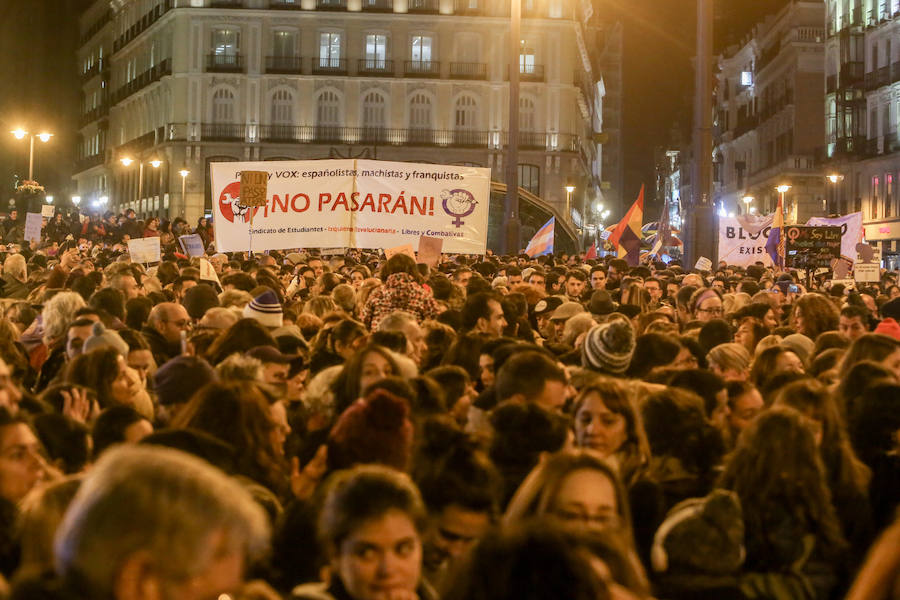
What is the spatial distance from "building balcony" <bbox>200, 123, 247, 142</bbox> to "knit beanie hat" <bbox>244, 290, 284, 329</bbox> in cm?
5901

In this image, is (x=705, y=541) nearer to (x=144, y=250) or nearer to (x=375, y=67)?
(x=144, y=250)

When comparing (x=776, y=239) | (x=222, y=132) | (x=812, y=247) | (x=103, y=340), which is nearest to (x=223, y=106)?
(x=222, y=132)

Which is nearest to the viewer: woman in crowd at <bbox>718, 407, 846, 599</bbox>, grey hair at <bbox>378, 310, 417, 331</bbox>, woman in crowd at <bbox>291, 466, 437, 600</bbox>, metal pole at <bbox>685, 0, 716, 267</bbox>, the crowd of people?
the crowd of people

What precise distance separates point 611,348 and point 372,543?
4.21m

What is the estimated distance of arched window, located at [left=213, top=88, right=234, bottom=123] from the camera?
6806cm

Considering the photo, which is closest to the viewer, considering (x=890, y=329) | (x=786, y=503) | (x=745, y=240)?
(x=786, y=503)

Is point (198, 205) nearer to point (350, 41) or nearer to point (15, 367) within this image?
point (350, 41)

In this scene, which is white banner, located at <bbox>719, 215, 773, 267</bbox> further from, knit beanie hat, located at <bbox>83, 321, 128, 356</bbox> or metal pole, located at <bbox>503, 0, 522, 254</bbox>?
knit beanie hat, located at <bbox>83, 321, 128, 356</bbox>

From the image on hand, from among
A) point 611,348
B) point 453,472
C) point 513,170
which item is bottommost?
point 453,472

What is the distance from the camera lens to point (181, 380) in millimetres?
6191

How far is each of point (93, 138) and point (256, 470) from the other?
88.8 meters

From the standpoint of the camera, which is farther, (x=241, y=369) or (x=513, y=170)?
(x=513, y=170)

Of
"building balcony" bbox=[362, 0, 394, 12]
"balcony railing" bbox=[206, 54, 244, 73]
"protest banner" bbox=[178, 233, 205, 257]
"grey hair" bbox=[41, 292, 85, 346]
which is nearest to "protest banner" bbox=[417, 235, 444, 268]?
"protest banner" bbox=[178, 233, 205, 257]

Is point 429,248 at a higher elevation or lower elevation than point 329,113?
lower
